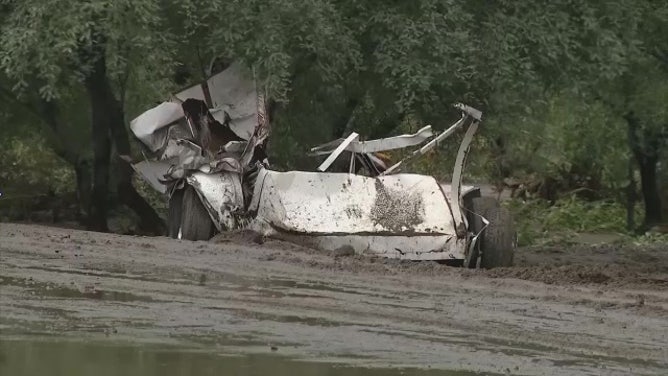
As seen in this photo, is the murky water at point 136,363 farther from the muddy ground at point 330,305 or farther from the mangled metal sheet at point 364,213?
the mangled metal sheet at point 364,213

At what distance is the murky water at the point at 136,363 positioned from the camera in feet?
24.6

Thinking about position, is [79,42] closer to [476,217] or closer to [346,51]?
[346,51]

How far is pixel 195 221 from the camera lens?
17.7 m

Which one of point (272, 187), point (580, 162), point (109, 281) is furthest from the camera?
point (580, 162)

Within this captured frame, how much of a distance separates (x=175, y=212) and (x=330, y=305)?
24.1ft

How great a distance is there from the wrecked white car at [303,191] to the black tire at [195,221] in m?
0.01

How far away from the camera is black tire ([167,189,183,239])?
18.1 metres

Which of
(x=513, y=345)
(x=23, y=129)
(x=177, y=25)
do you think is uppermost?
(x=177, y=25)

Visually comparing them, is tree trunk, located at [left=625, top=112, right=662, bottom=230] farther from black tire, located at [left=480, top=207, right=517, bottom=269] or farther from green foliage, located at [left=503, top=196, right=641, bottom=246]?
black tire, located at [left=480, top=207, right=517, bottom=269]

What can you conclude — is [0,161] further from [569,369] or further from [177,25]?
[569,369]

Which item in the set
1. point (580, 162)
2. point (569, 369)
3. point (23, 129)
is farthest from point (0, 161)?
point (569, 369)

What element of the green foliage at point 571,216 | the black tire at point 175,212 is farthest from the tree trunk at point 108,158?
the green foliage at point 571,216

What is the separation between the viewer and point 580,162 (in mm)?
34875

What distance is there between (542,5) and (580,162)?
16.6 meters
